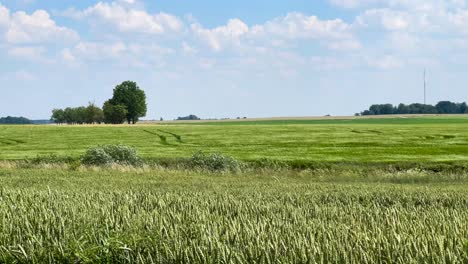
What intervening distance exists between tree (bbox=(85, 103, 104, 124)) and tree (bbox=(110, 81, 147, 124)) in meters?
5.62

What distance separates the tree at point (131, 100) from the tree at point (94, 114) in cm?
562

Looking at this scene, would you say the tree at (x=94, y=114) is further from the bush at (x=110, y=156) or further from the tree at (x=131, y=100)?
the bush at (x=110, y=156)

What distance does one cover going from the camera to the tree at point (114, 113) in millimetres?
160875

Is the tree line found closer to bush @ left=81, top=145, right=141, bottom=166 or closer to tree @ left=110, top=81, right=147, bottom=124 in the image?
tree @ left=110, top=81, right=147, bottom=124

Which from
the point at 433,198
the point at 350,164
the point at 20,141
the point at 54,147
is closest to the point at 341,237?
the point at 433,198

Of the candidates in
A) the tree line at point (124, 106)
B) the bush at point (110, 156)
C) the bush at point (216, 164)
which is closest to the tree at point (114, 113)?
the tree line at point (124, 106)

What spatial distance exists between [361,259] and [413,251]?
1.81 ft

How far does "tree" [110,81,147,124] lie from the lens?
16626cm

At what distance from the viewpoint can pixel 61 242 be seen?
19.1 feet

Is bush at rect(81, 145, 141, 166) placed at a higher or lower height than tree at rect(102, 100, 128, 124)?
lower

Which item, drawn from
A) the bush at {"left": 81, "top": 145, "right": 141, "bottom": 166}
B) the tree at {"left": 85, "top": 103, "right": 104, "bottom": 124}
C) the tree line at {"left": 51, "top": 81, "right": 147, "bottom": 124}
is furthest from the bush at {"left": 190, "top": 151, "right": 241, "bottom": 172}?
the tree at {"left": 85, "top": 103, "right": 104, "bottom": 124}

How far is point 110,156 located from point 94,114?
139 metres

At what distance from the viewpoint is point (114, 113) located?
161500 millimetres

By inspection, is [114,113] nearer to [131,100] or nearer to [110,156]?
[131,100]
